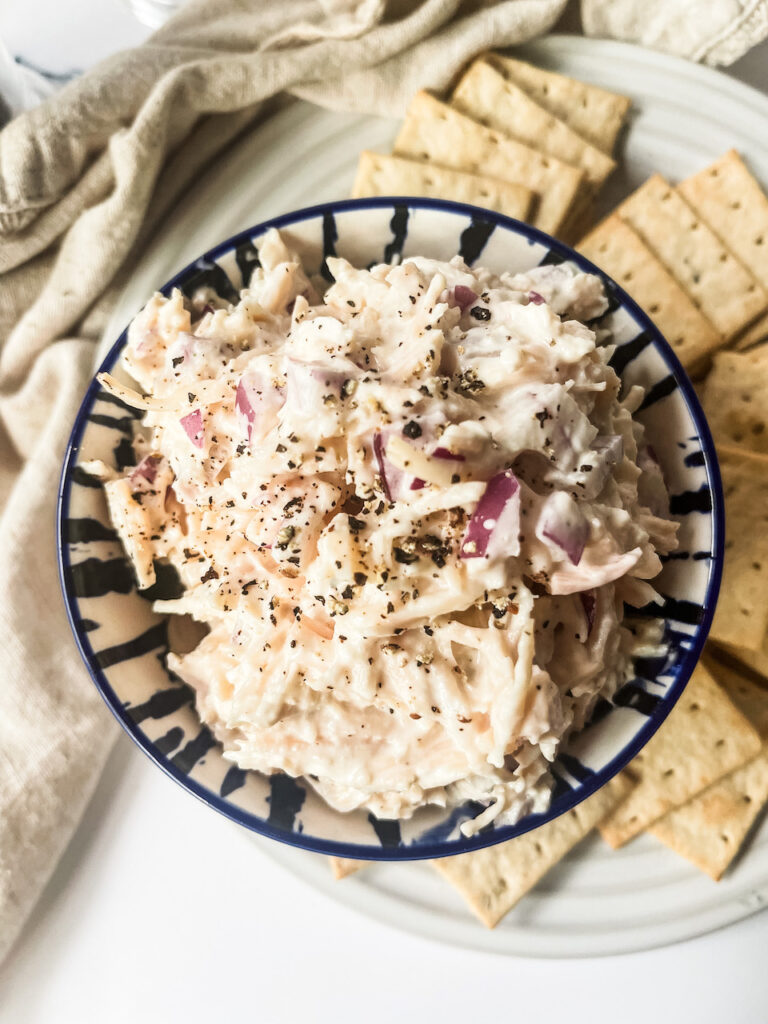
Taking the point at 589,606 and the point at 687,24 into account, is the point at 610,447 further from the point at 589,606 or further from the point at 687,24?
the point at 687,24

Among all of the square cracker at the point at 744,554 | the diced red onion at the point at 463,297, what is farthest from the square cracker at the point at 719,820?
the diced red onion at the point at 463,297

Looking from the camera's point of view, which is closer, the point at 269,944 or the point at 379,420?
the point at 379,420

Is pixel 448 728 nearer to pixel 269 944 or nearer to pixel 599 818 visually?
pixel 599 818

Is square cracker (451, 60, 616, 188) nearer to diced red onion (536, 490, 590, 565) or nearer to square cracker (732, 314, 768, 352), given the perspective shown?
square cracker (732, 314, 768, 352)

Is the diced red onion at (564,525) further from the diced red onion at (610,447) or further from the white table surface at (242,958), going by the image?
the white table surface at (242,958)

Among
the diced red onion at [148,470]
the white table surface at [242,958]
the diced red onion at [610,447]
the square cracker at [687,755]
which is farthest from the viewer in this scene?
the white table surface at [242,958]

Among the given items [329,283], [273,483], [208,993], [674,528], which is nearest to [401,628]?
[273,483]

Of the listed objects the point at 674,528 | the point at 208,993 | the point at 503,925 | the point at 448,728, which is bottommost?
the point at 208,993
